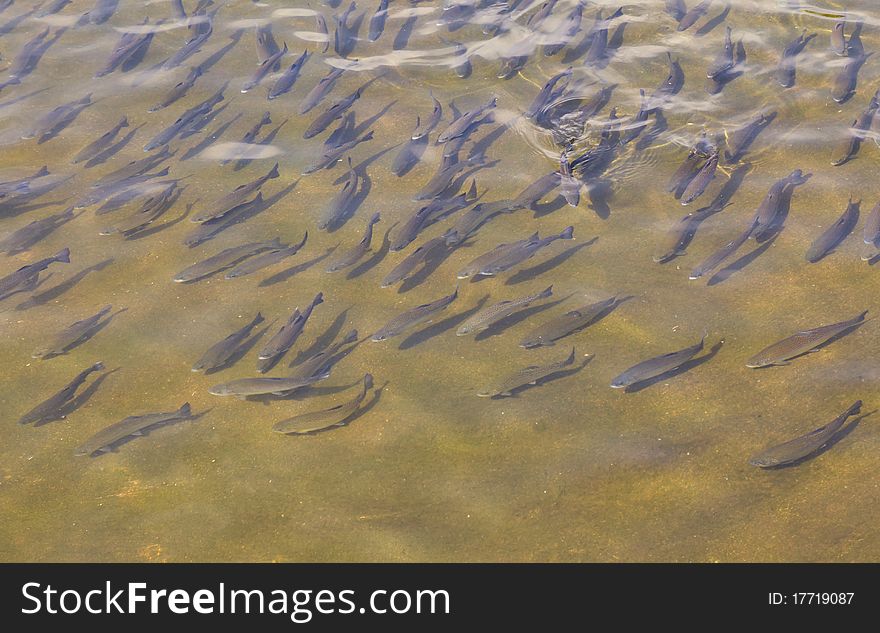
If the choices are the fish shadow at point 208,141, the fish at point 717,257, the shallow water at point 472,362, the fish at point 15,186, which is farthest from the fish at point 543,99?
the fish at point 15,186

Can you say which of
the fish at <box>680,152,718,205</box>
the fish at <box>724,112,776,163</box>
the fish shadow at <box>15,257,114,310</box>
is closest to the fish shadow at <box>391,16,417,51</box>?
the fish at <box>724,112,776,163</box>

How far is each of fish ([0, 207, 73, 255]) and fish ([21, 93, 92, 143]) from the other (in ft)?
5.92

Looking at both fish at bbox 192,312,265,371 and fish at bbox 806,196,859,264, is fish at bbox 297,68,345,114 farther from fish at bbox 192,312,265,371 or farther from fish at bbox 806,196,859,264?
fish at bbox 806,196,859,264

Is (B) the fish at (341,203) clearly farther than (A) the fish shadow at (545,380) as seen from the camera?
Yes

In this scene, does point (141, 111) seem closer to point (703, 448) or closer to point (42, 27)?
point (42, 27)

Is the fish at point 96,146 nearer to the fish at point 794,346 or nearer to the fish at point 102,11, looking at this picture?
the fish at point 102,11

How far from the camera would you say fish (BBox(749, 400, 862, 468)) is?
5.20m

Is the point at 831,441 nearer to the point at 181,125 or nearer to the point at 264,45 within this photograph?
the point at 181,125

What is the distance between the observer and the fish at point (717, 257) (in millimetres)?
6820

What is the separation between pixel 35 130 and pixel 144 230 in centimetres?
271

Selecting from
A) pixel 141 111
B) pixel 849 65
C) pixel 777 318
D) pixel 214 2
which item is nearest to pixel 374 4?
pixel 214 2

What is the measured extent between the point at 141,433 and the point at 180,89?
5580 millimetres

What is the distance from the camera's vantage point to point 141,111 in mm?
9727

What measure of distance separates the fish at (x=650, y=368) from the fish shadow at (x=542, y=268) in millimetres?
1546
